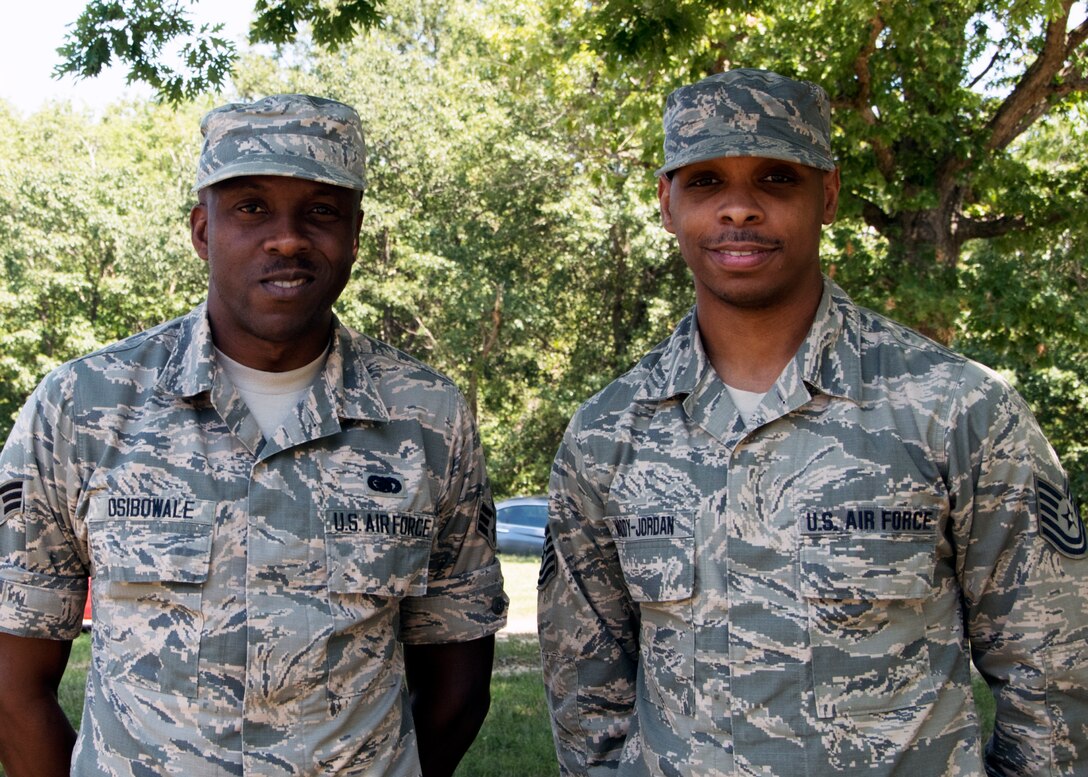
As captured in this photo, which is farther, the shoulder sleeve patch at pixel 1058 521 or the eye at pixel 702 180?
the eye at pixel 702 180

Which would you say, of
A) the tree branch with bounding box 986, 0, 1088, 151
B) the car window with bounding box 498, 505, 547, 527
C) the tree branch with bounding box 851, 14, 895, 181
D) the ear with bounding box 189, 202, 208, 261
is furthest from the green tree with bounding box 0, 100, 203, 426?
the ear with bounding box 189, 202, 208, 261

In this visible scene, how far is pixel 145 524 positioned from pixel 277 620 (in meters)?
0.37

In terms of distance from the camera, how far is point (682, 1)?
19.5 feet

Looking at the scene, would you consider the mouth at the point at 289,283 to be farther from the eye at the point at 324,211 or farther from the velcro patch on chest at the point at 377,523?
the velcro patch on chest at the point at 377,523

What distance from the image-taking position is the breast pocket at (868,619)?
256 centimetres

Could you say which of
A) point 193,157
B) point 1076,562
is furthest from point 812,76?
point 193,157

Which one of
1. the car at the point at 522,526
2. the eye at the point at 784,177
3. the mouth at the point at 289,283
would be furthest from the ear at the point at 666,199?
the car at the point at 522,526

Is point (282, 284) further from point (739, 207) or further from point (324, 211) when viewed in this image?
point (739, 207)

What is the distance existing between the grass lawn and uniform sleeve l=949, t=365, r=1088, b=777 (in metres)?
3.81

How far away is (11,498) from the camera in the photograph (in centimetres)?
266

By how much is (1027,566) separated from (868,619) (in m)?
0.37

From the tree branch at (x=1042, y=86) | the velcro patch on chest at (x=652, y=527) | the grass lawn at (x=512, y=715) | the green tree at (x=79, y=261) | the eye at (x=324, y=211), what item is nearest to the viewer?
the velcro patch on chest at (x=652, y=527)

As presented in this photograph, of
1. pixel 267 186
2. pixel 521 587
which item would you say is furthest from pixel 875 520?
pixel 521 587

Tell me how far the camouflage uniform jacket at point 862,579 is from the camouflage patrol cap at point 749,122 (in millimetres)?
469
